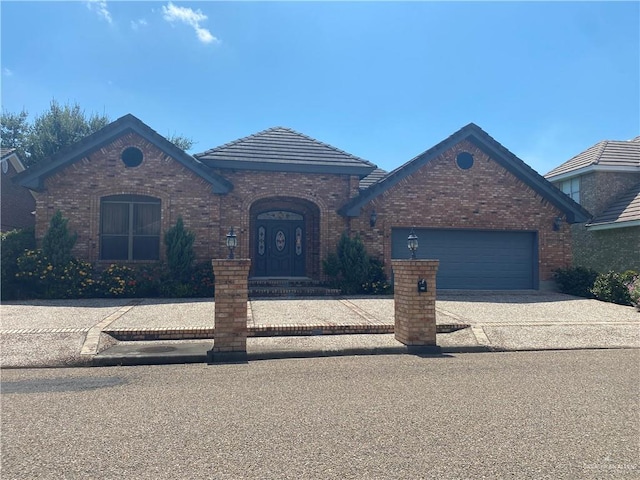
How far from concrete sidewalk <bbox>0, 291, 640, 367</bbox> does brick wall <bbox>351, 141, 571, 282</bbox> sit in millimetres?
3971

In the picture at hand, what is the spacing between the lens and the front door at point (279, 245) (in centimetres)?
1445

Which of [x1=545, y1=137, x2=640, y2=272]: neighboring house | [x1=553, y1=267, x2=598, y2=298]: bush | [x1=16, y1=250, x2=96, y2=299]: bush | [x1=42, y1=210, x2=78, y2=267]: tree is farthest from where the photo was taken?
[x1=545, y1=137, x2=640, y2=272]: neighboring house

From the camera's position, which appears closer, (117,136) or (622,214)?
(117,136)

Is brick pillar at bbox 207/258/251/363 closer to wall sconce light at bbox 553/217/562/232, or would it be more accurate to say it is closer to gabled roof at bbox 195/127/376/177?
gabled roof at bbox 195/127/376/177

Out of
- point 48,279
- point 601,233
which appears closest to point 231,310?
point 48,279

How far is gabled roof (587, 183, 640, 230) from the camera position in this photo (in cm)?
1470

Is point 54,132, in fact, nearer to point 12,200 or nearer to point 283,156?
point 12,200

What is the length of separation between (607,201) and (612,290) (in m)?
6.86

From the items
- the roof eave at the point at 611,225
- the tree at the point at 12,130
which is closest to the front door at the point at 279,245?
the roof eave at the point at 611,225

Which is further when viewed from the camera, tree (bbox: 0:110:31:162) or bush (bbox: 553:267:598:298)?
tree (bbox: 0:110:31:162)

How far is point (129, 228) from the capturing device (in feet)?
42.2

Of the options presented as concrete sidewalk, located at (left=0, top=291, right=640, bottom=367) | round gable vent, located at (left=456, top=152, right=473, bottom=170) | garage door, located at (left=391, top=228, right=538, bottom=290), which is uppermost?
round gable vent, located at (left=456, top=152, right=473, bottom=170)

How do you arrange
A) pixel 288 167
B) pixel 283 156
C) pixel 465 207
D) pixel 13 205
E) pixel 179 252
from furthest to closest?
pixel 13 205, pixel 465 207, pixel 283 156, pixel 288 167, pixel 179 252

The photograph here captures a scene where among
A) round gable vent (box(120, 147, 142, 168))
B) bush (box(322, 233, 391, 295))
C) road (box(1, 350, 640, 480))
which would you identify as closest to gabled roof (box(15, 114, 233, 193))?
round gable vent (box(120, 147, 142, 168))
